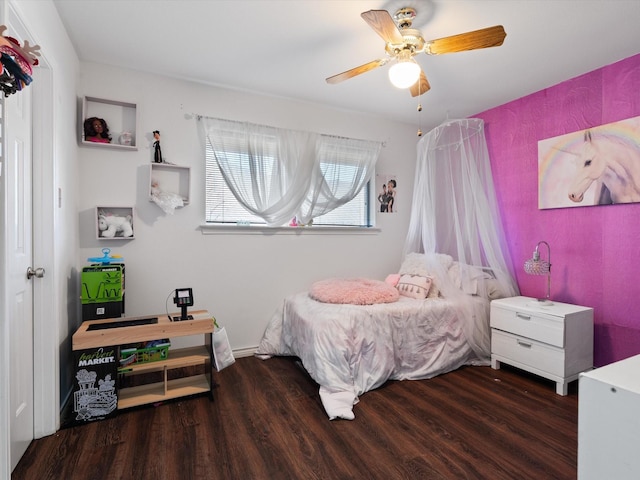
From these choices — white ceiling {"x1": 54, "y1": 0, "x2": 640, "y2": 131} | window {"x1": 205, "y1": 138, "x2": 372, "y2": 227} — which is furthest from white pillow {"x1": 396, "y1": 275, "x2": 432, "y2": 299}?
white ceiling {"x1": 54, "y1": 0, "x2": 640, "y2": 131}

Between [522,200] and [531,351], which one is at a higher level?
[522,200]

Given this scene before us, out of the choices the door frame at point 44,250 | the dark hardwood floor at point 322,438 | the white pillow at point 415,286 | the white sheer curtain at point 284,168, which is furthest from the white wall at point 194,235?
the dark hardwood floor at point 322,438

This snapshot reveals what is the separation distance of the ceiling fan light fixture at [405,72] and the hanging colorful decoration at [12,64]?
5.64 feet

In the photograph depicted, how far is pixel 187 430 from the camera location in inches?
78.2

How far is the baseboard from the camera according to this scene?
124 inches

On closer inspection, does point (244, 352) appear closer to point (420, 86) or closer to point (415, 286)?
point (415, 286)

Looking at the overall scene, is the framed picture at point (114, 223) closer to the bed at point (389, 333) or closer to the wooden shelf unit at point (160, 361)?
the wooden shelf unit at point (160, 361)

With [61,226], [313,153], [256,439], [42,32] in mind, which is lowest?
[256,439]

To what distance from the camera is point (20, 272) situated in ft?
5.59

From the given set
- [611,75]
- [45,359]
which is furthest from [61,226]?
[611,75]

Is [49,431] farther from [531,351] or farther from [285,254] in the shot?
[531,351]

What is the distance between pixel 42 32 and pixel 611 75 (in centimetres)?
393

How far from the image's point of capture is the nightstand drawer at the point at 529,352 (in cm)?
248

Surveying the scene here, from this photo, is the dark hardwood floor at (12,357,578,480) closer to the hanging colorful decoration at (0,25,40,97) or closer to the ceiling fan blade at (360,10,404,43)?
the hanging colorful decoration at (0,25,40,97)
